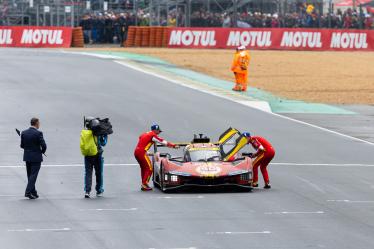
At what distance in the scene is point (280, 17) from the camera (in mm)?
68562

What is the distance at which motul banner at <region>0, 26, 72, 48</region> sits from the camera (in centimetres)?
6481

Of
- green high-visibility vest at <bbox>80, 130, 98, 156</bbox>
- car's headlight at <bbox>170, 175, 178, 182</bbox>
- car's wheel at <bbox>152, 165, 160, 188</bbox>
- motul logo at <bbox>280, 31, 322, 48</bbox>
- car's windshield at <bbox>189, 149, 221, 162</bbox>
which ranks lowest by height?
motul logo at <bbox>280, 31, 322, 48</bbox>

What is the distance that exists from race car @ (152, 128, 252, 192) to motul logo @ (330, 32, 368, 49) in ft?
160

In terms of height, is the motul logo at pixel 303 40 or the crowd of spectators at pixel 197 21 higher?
the crowd of spectators at pixel 197 21

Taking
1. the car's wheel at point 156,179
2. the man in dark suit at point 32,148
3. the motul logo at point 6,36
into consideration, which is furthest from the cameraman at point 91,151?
the motul logo at point 6,36

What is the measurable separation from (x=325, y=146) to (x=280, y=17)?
1554 inches

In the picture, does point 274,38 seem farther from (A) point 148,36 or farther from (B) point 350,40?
(A) point 148,36

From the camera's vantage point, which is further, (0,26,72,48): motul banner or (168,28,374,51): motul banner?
(168,28,374,51): motul banner

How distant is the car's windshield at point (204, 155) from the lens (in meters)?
21.5

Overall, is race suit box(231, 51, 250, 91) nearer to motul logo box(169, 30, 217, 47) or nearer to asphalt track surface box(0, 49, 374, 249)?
asphalt track surface box(0, 49, 374, 249)

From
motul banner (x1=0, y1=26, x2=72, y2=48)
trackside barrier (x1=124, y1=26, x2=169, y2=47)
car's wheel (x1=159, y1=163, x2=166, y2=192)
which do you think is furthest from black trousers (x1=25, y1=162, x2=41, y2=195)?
trackside barrier (x1=124, y1=26, x2=169, y2=47)

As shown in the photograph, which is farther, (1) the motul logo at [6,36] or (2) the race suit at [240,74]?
(1) the motul logo at [6,36]

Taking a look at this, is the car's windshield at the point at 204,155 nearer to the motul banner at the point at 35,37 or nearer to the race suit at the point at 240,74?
the race suit at the point at 240,74

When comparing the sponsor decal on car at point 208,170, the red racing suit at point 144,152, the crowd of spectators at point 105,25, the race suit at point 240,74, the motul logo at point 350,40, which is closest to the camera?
the sponsor decal on car at point 208,170
